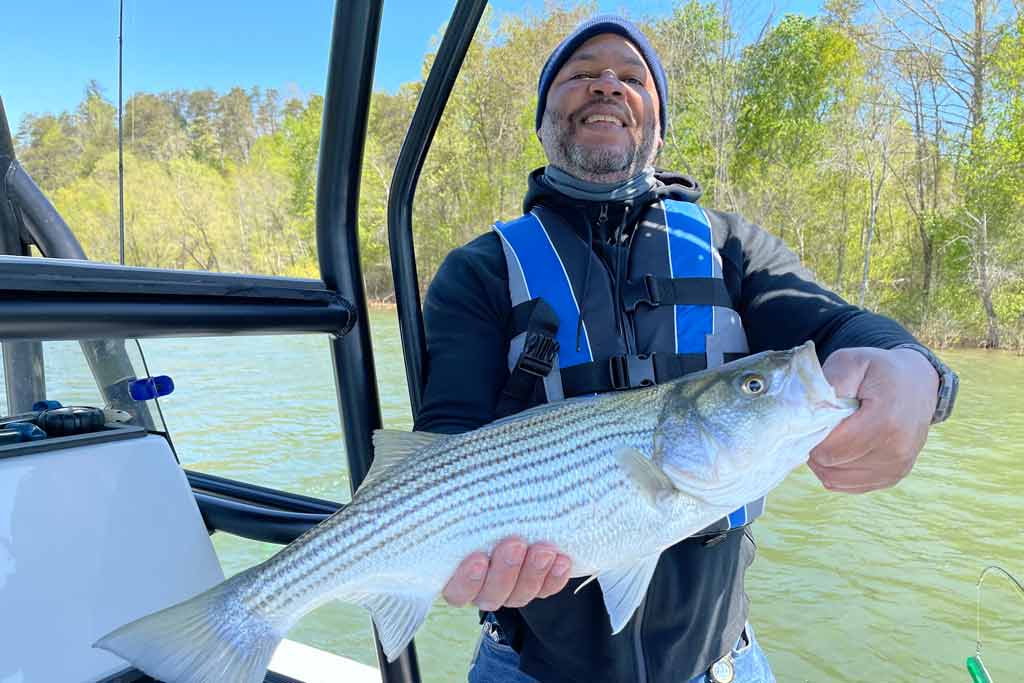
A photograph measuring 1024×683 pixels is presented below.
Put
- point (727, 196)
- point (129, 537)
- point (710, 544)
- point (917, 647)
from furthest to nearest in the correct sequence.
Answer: point (727, 196) → point (917, 647) → point (710, 544) → point (129, 537)

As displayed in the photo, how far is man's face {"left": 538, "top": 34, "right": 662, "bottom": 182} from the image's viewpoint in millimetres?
2408

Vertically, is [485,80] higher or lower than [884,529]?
higher

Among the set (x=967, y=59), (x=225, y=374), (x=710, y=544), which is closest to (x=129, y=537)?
(x=710, y=544)

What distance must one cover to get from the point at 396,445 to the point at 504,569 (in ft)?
1.44

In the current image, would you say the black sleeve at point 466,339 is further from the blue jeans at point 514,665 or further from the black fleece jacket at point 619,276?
the blue jeans at point 514,665

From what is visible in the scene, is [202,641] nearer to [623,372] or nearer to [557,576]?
[557,576]

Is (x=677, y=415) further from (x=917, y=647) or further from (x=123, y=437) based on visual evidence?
(x=917, y=647)

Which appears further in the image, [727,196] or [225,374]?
[727,196]

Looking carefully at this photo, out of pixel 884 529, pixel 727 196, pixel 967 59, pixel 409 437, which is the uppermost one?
pixel 967 59

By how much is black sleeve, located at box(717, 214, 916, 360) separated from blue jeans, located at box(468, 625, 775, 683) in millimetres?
974

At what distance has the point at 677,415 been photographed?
1.61 m

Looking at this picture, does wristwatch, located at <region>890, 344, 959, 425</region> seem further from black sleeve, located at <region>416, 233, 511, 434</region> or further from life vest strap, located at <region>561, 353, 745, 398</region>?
black sleeve, located at <region>416, 233, 511, 434</region>

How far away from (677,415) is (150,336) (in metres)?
1.29

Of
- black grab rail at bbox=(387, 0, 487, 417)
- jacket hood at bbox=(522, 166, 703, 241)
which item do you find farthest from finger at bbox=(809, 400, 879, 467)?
black grab rail at bbox=(387, 0, 487, 417)
